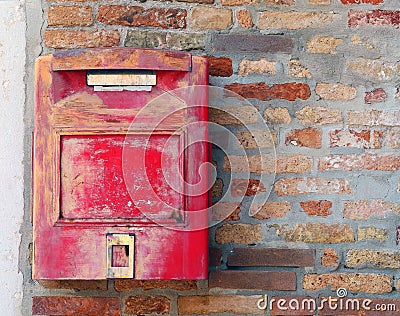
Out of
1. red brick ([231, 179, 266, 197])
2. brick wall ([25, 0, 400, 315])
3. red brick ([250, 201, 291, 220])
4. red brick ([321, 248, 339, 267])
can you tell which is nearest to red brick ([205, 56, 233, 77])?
brick wall ([25, 0, 400, 315])

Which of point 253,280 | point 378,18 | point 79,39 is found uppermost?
point 378,18

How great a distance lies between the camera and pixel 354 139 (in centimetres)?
255

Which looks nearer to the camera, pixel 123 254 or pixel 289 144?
pixel 123 254

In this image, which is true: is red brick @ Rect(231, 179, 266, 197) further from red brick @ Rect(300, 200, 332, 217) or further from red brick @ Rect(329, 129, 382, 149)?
red brick @ Rect(329, 129, 382, 149)

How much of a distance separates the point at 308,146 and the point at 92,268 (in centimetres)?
96

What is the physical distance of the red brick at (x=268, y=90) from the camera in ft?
8.38

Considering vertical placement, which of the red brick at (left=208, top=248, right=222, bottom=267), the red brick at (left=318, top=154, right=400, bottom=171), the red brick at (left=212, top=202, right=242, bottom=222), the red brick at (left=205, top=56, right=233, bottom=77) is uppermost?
the red brick at (left=205, top=56, right=233, bottom=77)

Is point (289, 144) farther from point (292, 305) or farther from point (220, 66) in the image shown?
point (292, 305)

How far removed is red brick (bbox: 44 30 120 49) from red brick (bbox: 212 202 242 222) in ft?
2.45

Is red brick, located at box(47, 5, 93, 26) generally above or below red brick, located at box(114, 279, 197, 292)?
above

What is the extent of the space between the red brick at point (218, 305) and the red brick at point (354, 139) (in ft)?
2.22

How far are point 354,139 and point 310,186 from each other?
253 mm

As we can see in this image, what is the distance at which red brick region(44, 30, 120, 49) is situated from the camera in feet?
8.29

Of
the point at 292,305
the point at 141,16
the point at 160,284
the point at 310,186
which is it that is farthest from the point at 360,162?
the point at 141,16
